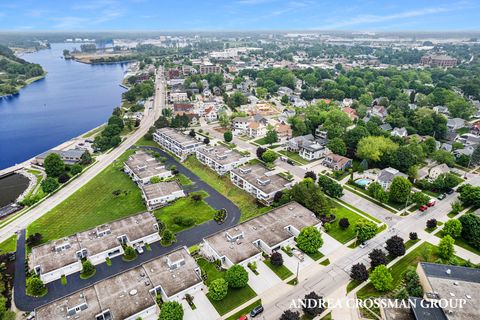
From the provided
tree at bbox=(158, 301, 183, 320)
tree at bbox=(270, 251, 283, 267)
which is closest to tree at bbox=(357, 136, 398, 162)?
tree at bbox=(270, 251, 283, 267)

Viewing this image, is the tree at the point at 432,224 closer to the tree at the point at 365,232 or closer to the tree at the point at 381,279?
the tree at the point at 365,232

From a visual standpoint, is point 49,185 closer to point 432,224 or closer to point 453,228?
point 432,224

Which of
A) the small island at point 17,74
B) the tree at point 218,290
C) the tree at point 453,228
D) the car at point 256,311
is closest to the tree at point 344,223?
the tree at point 453,228

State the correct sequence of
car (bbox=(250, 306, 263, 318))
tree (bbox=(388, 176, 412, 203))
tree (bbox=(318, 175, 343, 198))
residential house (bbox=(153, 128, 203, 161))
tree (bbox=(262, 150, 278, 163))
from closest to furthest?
car (bbox=(250, 306, 263, 318)) < tree (bbox=(388, 176, 412, 203)) < tree (bbox=(318, 175, 343, 198)) < tree (bbox=(262, 150, 278, 163)) < residential house (bbox=(153, 128, 203, 161))

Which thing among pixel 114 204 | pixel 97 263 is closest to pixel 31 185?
pixel 114 204

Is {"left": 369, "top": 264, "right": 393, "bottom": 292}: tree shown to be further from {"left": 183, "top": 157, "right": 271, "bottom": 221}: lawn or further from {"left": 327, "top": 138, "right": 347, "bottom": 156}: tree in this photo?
{"left": 327, "top": 138, "right": 347, "bottom": 156}: tree

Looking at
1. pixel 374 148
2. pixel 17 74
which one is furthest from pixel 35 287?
pixel 17 74

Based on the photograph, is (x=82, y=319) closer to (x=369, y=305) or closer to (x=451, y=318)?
(x=369, y=305)
